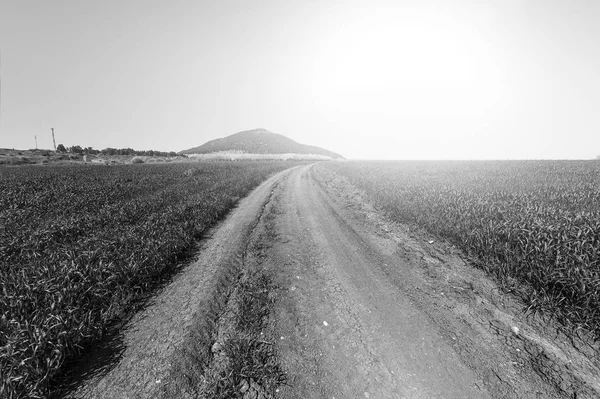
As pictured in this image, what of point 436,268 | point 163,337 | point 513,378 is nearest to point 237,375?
point 163,337

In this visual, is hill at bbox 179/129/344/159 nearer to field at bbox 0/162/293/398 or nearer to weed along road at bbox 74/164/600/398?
field at bbox 0/162/293/398

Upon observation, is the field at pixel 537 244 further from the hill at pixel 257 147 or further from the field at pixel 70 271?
the hill at pixel 257 147

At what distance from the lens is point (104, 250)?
6.21 metres

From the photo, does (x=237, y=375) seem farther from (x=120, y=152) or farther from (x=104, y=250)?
(x=120, y=152)

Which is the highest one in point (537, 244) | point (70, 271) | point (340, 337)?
point (537, 244)

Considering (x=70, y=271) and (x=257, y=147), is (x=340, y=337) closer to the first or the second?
(x=70, y=271)

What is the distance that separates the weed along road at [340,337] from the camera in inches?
117

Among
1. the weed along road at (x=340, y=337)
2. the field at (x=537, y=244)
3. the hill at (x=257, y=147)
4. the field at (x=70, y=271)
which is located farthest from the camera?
the hill at (x=257, y=147)

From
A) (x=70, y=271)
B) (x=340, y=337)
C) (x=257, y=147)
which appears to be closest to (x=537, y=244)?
(x=340, y=337)

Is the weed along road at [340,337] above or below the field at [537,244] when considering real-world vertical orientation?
below

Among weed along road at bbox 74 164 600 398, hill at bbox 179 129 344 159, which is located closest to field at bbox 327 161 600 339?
weed along road at bbox 74 164 600 398

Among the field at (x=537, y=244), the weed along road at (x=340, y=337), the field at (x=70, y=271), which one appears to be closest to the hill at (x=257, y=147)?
the field at (x=70, y=271)

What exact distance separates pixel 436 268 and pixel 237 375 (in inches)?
225

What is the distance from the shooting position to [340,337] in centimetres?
383
